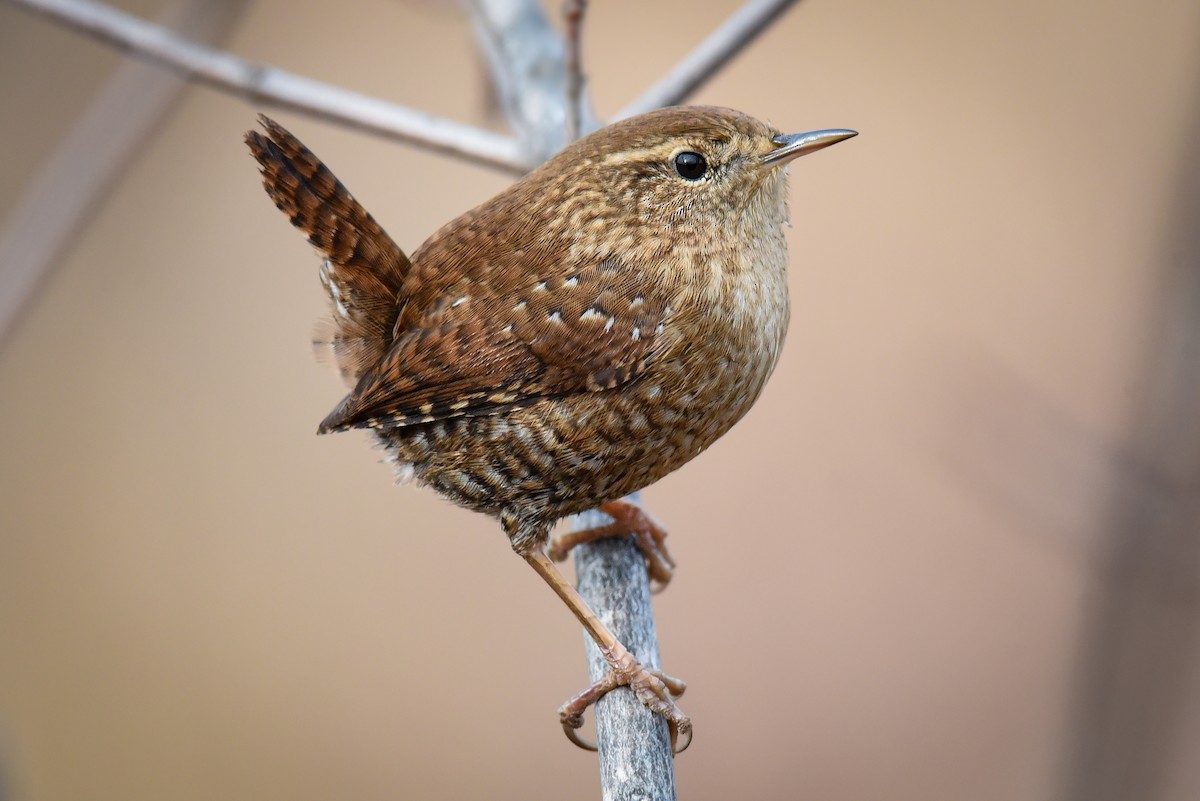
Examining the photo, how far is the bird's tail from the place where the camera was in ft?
7.36

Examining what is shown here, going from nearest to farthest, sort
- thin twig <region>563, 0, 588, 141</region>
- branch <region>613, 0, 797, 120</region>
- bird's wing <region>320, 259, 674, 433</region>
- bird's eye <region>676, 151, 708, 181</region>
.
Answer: bird's wing <region>320, 259, 674, 433</region>
bird's eye <region>676, 151, 708, 181</region>
thin twig <region>563, 0, 588, 141</region>
branch <region>613, 0, 797, 120</region>

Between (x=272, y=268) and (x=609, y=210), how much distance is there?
9.64 feet

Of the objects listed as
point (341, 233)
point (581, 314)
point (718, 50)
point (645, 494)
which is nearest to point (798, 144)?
point (581, 314)

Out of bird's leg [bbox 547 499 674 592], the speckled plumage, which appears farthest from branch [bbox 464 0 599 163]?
bird's leg [bbox 547 499 674 592]

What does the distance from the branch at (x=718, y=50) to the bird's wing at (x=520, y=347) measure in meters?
0.73

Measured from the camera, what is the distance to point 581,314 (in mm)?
2088

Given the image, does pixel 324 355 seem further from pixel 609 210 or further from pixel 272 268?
pixel 272 268

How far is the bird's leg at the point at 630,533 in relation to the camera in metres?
2.52

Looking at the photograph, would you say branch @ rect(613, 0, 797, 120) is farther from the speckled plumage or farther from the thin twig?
the speckled plumage

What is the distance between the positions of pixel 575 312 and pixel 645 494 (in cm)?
211

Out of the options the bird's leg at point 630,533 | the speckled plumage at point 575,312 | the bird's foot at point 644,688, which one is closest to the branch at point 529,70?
the speckled plumage at point 575,312

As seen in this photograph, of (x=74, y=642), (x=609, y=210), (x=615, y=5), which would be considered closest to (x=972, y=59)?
(x=615, y=5)

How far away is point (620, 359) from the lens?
2.05 metres

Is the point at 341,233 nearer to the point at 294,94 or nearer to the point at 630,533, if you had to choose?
the point at 294,94
